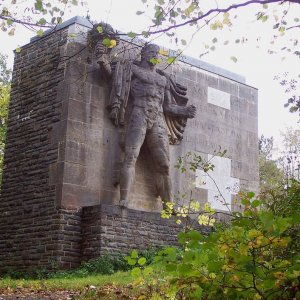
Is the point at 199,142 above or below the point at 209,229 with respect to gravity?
above

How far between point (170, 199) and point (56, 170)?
259cm

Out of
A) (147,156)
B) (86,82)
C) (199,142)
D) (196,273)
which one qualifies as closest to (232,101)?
(199,142)

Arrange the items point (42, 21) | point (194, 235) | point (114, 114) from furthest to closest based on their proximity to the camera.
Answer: point (114, 114), point (42, 21), point (194, 235)

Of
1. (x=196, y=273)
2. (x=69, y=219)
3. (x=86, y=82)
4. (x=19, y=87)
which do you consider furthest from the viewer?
(x=19, y=87)

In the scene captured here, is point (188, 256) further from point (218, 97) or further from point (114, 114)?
point (218, 97)

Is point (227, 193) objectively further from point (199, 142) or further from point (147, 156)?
point (147, 156)

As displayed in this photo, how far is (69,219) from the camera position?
11102 mm

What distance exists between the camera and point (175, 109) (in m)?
12.9

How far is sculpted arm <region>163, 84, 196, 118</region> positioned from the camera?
12820 mm

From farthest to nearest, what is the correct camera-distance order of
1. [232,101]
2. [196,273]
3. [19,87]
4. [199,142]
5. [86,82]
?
1. [232,101]
2. [199,142]
3. [19,87]
4. [86,82]
5. [196,273]

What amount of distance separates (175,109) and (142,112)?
1.11 m

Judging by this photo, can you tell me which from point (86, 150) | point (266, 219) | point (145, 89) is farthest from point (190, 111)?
point (266, 219)

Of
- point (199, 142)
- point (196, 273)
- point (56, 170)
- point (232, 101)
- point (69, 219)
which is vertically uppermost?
point (232, 101)

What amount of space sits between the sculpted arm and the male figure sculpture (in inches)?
2.8
